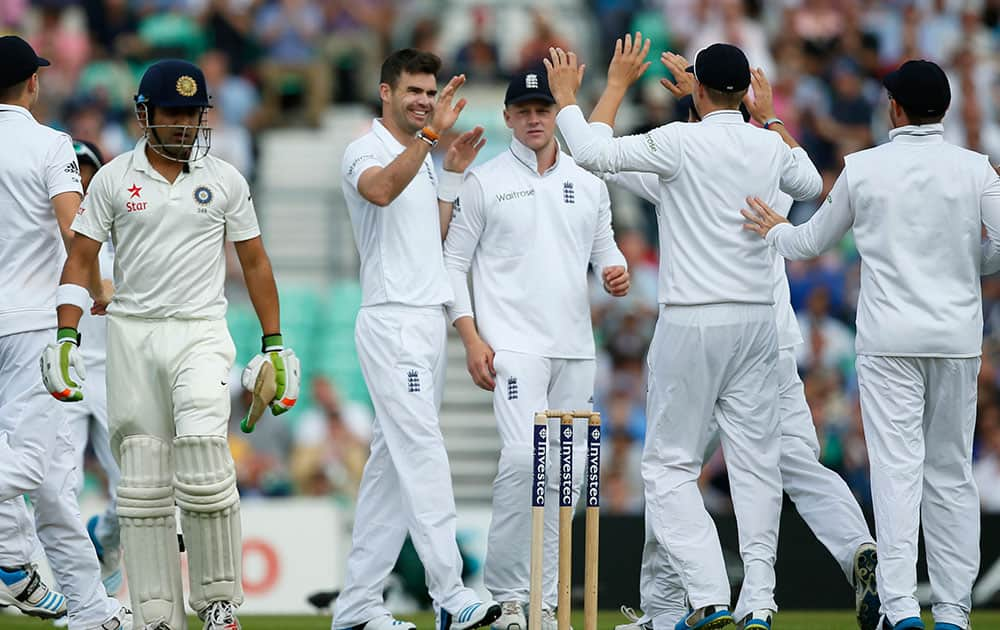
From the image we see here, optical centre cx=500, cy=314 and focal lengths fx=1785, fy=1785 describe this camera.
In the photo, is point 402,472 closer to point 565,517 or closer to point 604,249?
point 565,517

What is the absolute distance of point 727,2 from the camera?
691 inches

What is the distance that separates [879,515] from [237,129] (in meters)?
10.5

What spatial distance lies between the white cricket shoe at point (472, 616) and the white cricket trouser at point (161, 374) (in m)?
1.35

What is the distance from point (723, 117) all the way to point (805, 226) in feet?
1.96

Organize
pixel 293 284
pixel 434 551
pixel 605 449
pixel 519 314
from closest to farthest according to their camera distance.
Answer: pixel 434 551 < pixel 519 314 < pixel 605 449 < pixel 293 284

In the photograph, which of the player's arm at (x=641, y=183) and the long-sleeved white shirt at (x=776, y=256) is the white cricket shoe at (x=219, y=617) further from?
the player's arm at (x=641, y=183)

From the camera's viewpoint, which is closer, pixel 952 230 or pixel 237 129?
pixel 952 230

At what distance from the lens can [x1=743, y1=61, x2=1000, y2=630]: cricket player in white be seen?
24.8 feet

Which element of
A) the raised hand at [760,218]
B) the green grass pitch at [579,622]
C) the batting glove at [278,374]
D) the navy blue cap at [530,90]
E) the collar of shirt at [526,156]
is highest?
the navy blue cap at [530,90]

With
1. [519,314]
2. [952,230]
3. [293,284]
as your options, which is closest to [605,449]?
[293,284]

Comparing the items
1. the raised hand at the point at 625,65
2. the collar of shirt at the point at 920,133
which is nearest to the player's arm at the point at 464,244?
the raised hand at the point at 625,65

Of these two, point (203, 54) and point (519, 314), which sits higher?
point (203, 54)

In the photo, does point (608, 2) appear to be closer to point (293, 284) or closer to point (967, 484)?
point (293, 284)

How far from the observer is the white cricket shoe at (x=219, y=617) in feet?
23.7
